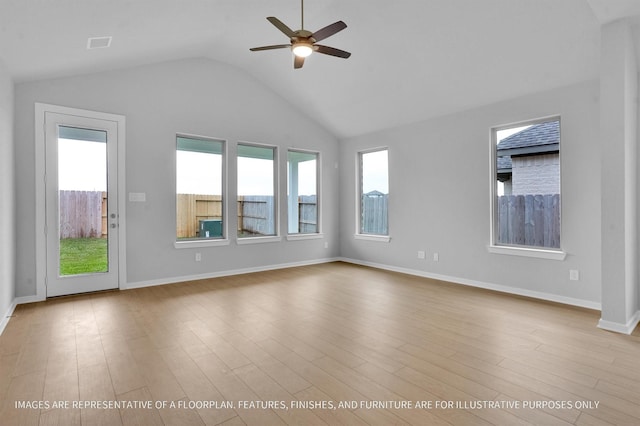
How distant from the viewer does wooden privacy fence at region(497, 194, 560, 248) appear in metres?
4.23

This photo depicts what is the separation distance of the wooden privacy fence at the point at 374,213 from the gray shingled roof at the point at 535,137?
7.37ft

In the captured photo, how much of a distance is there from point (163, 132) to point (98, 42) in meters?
1.63

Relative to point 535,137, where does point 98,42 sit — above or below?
above

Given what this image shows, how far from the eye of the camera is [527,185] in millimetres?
4480

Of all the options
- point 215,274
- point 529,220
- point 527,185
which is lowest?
point 215,274

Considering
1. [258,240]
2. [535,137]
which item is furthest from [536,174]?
[258,240]

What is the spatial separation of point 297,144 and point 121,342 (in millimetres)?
4684

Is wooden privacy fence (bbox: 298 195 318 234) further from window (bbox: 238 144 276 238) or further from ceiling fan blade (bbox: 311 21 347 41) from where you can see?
ceiling fan blade (bbox: 311 21 347 41)

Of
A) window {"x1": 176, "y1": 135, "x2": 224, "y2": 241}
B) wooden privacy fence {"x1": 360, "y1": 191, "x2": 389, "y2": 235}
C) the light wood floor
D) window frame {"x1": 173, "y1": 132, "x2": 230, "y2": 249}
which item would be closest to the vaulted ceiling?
window frame {"x1": 173, "y1": 132, "x2": 230, "y2": 249}

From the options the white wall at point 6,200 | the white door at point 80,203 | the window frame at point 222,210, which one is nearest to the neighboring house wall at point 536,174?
the window frame at point 222,210

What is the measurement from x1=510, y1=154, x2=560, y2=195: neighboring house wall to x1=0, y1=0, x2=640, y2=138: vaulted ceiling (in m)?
0.89

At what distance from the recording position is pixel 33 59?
3521 millimetres

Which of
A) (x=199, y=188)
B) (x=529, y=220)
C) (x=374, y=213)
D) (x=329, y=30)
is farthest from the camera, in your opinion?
(x=374, y=213)

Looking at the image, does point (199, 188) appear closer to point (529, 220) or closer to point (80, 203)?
point (80, 203)
